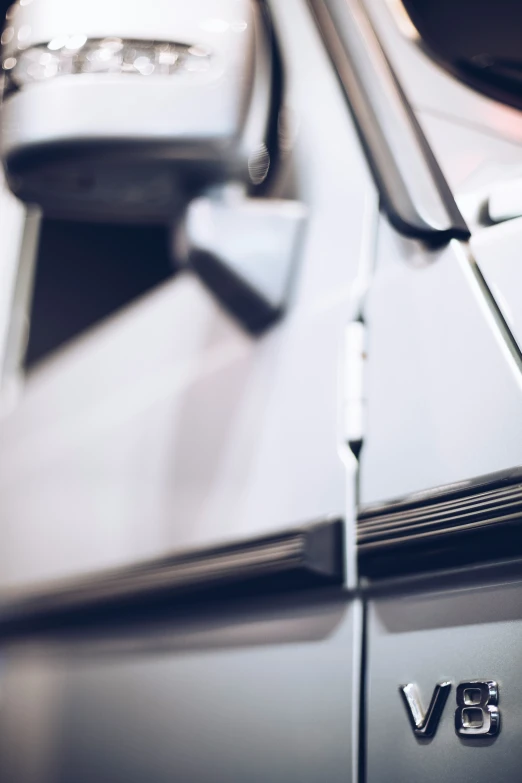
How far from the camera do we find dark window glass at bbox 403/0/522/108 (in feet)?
2.62

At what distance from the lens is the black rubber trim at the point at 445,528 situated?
53 cm

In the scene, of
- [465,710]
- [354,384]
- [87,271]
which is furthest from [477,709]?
[87,271]

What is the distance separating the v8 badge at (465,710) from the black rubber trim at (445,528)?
0.08 meters

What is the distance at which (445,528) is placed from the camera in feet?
1.84

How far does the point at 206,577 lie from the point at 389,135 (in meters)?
0.46

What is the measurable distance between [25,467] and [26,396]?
0.68 ft

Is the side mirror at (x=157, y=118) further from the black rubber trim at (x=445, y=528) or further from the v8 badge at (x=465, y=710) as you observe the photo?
the v8 badge at (x=465, y=710)

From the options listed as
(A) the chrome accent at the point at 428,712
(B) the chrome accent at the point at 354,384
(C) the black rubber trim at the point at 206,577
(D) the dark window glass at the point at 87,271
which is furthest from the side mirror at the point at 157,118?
(D) the dark window glass at the point at 87,271

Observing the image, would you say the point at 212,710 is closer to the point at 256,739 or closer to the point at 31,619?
the point at 256,739

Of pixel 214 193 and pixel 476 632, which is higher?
pixel 214 193

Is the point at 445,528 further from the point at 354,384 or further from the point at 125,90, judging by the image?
the point at 125,90

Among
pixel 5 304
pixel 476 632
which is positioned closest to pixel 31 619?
pixel 476 632

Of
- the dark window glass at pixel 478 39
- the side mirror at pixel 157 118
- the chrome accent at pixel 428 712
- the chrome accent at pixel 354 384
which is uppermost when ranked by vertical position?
the dark window glass at pixel 478 39

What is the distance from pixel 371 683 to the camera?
604 millimetres
